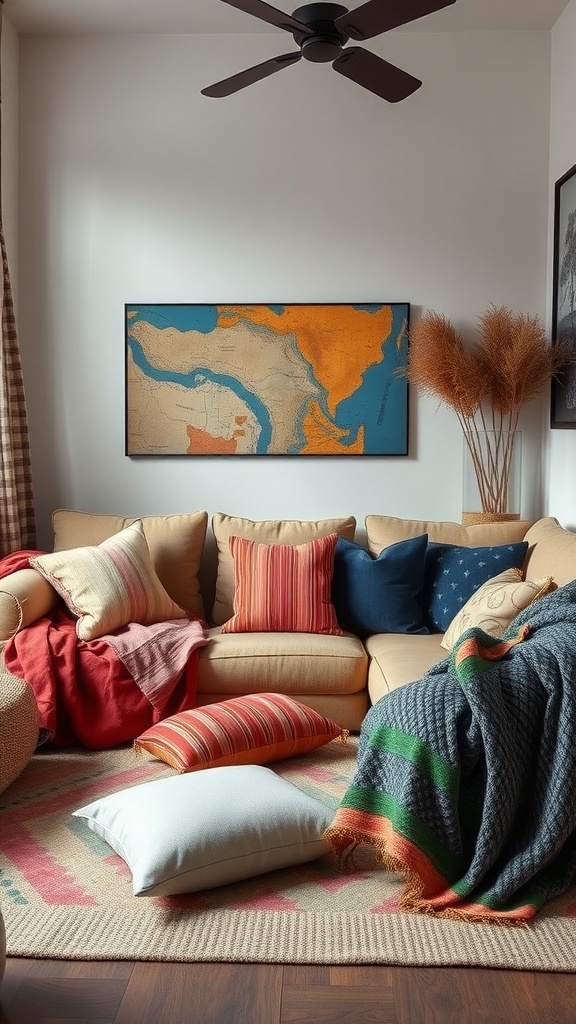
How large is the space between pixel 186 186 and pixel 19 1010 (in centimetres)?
361

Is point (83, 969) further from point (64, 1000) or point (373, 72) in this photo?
point (373, 72)

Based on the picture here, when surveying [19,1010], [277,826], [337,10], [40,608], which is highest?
[337,10]

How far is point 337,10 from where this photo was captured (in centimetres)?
270

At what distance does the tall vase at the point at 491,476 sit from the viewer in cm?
431

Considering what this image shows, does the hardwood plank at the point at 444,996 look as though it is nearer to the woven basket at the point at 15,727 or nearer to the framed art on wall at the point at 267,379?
the woven basket at the point at 15,727

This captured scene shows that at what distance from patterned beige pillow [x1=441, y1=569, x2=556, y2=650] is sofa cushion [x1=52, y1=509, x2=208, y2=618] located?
3.97 feet

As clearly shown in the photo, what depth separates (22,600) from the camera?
3527 millimetres

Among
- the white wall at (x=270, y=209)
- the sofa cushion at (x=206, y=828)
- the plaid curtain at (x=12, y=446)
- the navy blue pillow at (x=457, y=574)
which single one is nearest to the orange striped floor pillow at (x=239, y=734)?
the sofa cushion at (x=206, y=828)

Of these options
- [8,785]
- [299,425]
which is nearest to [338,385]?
[299,425]

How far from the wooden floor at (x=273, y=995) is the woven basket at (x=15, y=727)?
85 cm

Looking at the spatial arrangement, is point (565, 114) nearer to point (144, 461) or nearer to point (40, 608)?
point (144, 461)

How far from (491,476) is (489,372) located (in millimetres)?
475

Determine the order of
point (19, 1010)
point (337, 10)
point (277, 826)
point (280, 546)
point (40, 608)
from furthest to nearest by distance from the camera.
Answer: point (280, 546) → point (40, 608) → point (337, 10) → point (277, 826) → point (19, 1010)

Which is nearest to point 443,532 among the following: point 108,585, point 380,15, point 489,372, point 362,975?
point 489,372
